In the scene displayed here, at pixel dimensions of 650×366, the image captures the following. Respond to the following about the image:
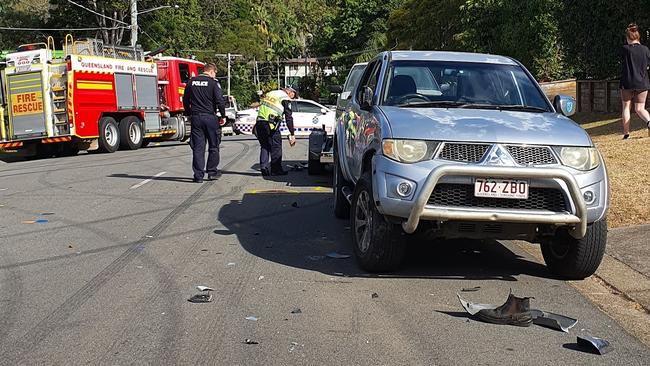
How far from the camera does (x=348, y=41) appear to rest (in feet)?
240

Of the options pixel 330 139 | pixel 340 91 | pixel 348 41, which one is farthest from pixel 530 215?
pixel 348 41

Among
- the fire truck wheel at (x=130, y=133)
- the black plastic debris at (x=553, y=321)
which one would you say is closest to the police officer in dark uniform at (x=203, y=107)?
the black plastic debris at (x=553, y=321)

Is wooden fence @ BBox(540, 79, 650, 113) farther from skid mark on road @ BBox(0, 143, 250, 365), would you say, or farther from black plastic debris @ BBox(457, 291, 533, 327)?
black plastic debris @ BBox(457, 291, 533, 327)

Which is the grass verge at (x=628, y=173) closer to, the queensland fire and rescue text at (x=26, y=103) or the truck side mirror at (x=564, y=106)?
the truck side mirror at (x=564, y=106)

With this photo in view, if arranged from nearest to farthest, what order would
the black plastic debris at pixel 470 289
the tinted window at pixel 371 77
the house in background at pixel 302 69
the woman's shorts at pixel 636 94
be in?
the black plastic debris at pixel 470 289
the tinted window at pixel 371 77
the woman's shorts at pixel 636 94
the house in background at pixel 302 69

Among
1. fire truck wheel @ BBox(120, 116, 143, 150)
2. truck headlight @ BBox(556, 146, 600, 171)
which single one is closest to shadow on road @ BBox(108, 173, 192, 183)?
truck headlight @ BBox(556, 146, 600, 171)

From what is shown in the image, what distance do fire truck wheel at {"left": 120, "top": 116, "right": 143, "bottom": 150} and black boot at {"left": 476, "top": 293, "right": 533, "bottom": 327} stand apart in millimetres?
19927

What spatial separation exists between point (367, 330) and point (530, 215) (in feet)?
5.32


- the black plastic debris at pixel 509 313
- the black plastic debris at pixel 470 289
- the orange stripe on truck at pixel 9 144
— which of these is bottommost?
the orange stripe on truck at pixel 9 144

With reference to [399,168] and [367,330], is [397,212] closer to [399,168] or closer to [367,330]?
[399,168]

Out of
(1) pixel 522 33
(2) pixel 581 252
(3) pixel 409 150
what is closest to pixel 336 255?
(3) pixel 409 150

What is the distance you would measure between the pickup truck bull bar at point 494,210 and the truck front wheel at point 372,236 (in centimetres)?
41

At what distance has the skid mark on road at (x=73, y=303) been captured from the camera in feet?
15.7

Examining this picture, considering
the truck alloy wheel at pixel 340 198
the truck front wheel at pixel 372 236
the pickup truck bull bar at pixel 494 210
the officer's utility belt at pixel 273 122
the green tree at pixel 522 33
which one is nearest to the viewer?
the pickup truck bull bar at pixel 494 210
